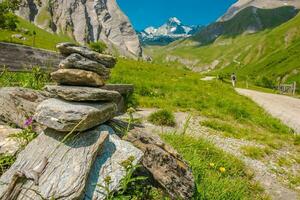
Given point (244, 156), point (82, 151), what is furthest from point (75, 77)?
point (244, 156)

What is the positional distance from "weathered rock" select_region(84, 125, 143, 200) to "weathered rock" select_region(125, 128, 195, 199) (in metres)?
0.55

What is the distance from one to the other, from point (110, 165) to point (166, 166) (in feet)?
4.00

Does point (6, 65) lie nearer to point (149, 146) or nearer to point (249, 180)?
point (149, 146)

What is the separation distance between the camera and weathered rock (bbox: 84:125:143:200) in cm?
486

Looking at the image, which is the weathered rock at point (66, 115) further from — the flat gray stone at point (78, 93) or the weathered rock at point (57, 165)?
the weathered rock at point (57, 165)

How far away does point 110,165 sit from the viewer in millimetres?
5242

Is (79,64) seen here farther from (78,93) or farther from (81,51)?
(78,93)

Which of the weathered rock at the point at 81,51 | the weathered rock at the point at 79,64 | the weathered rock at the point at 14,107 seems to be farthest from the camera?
the weathered rock at the point at 14,107

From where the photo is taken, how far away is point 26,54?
10930 mm

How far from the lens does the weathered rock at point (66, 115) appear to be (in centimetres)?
500

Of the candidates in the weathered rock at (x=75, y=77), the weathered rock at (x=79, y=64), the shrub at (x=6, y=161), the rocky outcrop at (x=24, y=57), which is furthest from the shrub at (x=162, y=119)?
the shrub at (x=6, y=161)

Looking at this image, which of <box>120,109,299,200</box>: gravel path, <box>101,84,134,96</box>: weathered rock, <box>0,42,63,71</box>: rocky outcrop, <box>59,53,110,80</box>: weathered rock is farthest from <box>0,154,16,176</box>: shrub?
<box>101,84,134,96</box>: weathered rock

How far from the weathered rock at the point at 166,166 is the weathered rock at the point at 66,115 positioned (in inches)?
45.6

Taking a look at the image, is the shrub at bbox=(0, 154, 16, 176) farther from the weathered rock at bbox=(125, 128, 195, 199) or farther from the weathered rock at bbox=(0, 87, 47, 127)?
the weathered rock at bbox=(125, 128, 195, 199)
